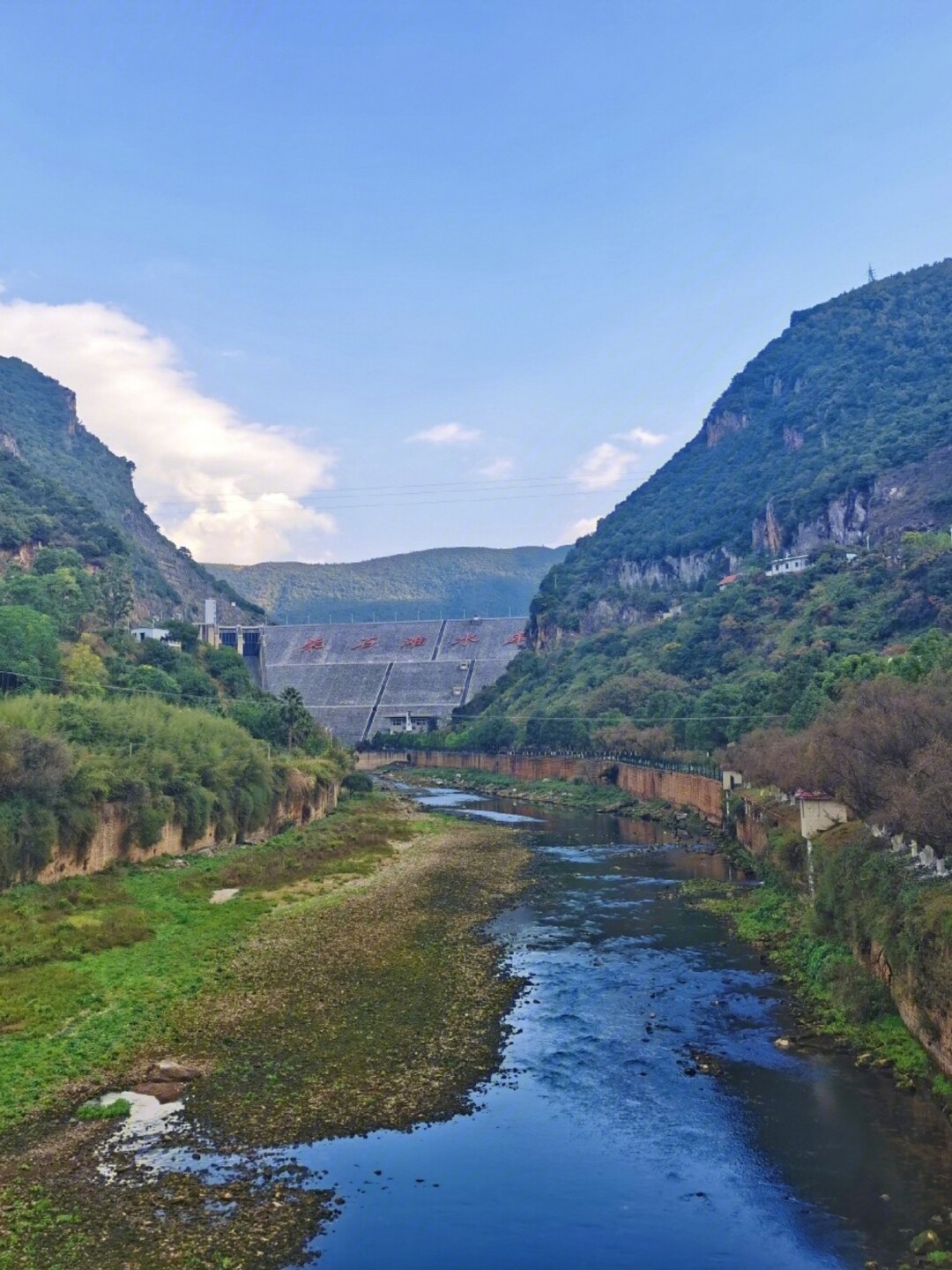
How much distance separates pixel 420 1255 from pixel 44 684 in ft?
165

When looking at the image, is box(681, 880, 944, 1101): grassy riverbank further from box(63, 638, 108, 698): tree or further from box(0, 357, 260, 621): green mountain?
box(0, 357, 260, 621): green mountain

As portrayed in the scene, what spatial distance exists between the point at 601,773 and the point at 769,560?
2287 inches

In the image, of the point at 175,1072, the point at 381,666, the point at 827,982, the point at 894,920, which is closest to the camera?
the point at 175,1072

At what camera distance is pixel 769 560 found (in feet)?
449

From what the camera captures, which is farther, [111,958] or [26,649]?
[26,649]

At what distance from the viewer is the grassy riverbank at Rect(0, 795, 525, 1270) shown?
16078 mm

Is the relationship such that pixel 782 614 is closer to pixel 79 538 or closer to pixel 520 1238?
pixel 79 538

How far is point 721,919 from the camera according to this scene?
3778cm

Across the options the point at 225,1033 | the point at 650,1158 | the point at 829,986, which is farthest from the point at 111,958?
the point at 829,986

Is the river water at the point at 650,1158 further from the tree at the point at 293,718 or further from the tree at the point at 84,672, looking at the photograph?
the tree at the point at 293,718

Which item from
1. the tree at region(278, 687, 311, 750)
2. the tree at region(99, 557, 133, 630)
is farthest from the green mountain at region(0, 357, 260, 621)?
the tree at region(278, 687, 311, 750)

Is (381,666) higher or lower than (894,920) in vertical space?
higher

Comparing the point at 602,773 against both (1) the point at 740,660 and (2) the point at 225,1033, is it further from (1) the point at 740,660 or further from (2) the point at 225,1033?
(2) the point at 225,1033

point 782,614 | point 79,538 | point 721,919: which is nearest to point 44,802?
point 721,919
